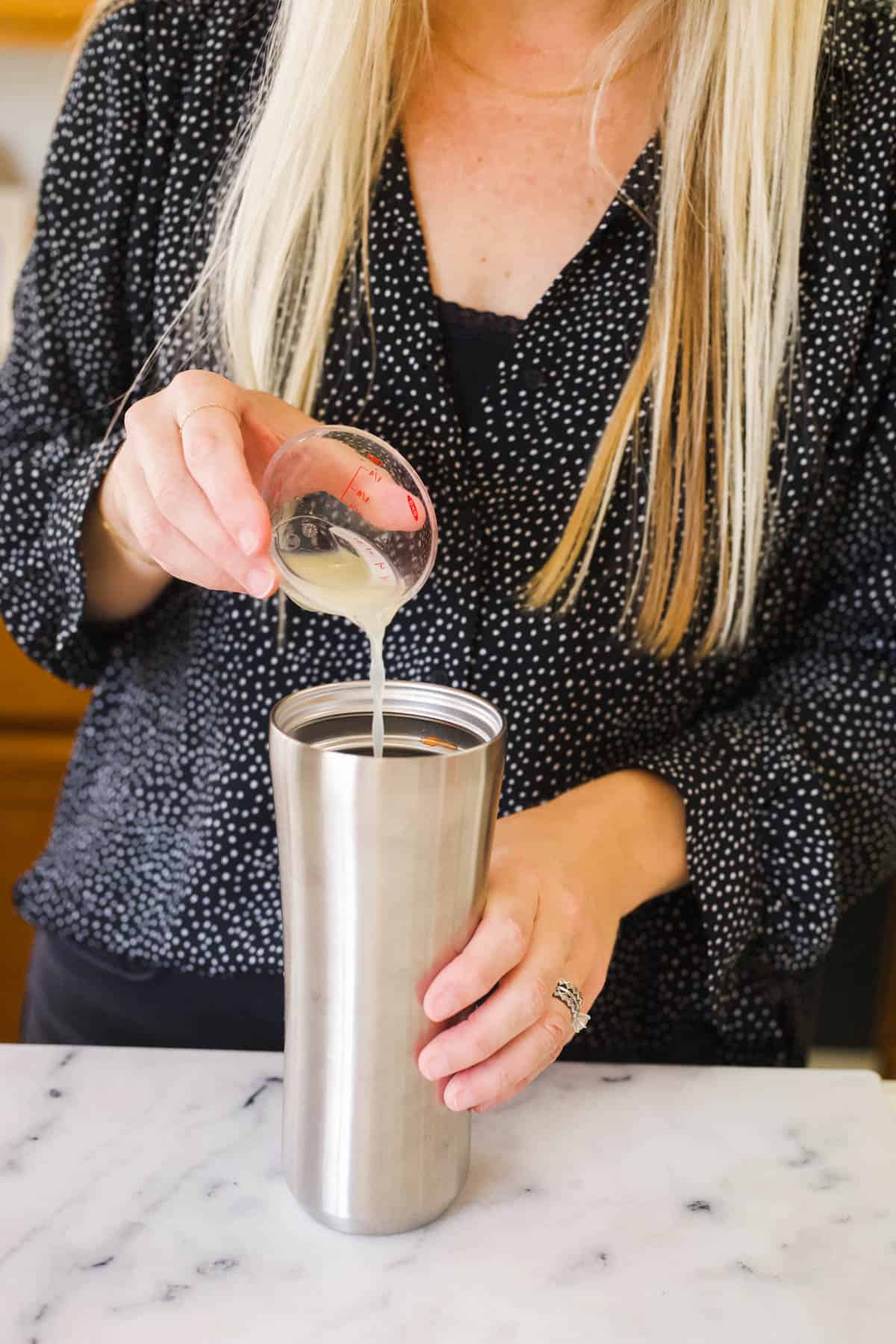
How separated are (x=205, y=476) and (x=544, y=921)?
267 mm

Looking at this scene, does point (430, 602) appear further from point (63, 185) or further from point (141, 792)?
point (63, 185)

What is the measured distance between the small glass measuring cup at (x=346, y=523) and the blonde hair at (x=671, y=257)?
244 mm

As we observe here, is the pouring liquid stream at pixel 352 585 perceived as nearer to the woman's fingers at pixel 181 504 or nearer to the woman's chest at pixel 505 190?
the woman's fingers at pixel 181 504

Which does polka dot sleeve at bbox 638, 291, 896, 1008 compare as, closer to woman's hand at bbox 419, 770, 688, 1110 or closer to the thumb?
woman's hand at bbox 419, 770, 688, 1110

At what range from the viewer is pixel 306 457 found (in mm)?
616

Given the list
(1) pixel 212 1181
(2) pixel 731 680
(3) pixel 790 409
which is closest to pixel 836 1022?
(2) pixel 731 680

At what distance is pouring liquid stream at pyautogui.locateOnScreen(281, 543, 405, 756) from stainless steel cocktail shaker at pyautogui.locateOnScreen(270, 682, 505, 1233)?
7 centimetres

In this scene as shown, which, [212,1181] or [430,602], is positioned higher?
[430,602]

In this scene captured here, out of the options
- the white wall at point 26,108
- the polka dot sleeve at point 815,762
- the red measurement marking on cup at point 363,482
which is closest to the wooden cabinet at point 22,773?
the white wall at point 26,108

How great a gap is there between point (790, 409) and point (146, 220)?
48 centimetres

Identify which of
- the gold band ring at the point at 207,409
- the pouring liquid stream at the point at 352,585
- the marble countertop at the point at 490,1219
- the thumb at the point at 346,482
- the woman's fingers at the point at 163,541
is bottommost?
the marble countertop at the point at 490,1219

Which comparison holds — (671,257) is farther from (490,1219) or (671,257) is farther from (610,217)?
(490,1219)

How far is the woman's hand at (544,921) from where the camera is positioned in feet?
1.81

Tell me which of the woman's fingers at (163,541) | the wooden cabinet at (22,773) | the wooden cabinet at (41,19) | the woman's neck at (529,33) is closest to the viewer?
the woman's fingers at (163,541)
